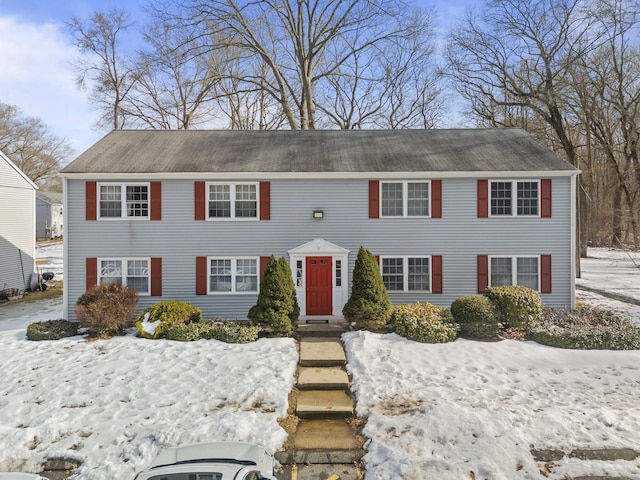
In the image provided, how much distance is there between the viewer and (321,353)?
9703 millimetres

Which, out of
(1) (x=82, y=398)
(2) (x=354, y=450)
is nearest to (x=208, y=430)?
(2) (x=354, y=450)

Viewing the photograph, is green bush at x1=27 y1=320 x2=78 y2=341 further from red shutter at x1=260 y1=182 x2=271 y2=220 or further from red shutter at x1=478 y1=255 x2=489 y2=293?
red shutter at x1=478 y1=255 x2=489 y2=293

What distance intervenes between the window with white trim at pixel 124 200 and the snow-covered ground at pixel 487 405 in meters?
8.00

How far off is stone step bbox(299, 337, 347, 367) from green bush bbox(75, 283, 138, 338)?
5.40m

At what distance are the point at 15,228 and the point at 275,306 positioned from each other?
15.9 metres

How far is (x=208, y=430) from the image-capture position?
640cm

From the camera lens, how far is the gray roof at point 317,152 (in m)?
12.9

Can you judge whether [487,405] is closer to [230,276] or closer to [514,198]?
[514,198]

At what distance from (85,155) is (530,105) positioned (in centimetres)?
2804

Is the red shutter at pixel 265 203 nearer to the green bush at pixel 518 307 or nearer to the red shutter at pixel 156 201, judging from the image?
the red shutter at pixel 156 201

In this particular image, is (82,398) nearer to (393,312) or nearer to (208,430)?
(208,430)

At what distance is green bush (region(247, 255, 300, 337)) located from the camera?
1088 cm

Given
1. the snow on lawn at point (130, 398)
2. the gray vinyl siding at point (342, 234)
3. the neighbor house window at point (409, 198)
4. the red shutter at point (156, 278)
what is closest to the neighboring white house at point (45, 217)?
the gray vinyl siding at point (342, 234)

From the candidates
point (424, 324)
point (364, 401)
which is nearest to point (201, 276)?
point (424, 324)
